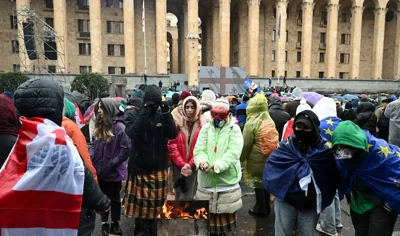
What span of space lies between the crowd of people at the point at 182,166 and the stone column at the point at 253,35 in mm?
36335

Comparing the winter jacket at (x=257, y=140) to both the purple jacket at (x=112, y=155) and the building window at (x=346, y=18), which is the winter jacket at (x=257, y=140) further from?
the building window at (x=346, y=18)

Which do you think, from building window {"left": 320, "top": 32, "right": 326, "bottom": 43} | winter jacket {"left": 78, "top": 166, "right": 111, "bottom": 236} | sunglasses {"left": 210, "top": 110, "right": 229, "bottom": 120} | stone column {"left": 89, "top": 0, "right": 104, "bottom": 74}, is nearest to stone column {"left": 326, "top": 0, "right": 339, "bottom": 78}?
building window {"left": 320, "top": 32, "right": 326, "bottom": 43}

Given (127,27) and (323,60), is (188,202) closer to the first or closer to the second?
(127,27)

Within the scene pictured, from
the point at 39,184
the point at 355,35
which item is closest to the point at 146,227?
the point at 39,184

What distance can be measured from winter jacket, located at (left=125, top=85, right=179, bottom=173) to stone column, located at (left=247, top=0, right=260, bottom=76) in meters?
37.8

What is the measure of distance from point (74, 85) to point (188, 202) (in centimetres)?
2281

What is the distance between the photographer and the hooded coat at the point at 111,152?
4.24 meters

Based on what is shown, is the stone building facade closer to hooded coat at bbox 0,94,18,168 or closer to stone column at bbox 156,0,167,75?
stone column at bbox 156,0,167,75

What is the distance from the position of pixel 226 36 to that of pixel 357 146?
1498 inches

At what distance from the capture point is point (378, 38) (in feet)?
144

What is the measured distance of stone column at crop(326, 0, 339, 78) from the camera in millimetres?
41750

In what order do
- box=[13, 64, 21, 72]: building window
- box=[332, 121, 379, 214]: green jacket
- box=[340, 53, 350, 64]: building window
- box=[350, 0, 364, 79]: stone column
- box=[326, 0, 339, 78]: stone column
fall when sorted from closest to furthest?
1. box=[332, 121, 379, 214]: green jacket
2. box=[13, 64, 21, 72]: building window
3. box=[326, 0, 339, 78]: stone column
4. box=[350, 0, 364, 79]: stone column
5. box=[340, 53, 350, 64]: building window

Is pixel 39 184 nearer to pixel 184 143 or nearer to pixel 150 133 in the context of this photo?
pixel 150 133

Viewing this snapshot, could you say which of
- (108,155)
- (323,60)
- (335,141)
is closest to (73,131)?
(108,155)
